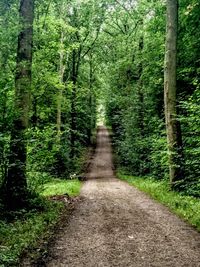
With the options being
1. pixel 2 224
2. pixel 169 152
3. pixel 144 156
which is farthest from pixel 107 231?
pixel 144 156

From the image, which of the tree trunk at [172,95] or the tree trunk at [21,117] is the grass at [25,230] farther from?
the tree trunk at [172,95]

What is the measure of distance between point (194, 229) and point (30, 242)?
12.7 feet

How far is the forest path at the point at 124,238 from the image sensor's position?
6246 millimetres

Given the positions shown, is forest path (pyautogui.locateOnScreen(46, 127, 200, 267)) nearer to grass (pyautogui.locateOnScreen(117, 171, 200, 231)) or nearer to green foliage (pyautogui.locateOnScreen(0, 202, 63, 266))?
grass (pyautogui.locateOnScreen(117, 171, 200, 231))

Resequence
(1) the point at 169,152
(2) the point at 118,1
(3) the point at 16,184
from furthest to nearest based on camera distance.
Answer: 1. (2) the point at 118,1
2. (1) the point at 169,152
3. (3) the point at 16,184

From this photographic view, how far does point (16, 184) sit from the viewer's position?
9805mm

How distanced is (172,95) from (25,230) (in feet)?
28.8

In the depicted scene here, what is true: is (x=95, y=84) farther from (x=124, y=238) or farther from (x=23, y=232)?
(x=124, y=238)

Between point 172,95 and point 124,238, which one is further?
point 172,95

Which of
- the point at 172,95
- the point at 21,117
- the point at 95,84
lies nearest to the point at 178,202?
the point at 172,95

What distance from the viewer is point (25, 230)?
8.05 metres

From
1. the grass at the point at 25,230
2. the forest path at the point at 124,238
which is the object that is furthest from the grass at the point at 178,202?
the grass at the point at 25,230

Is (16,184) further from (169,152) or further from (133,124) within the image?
(133,124)

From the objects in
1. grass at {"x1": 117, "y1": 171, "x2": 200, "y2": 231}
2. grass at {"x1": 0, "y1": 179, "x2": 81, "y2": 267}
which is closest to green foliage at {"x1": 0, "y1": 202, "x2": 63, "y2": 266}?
grass at {"x1": 0, "y1": 179, "x2": 81, "y2": 267}
